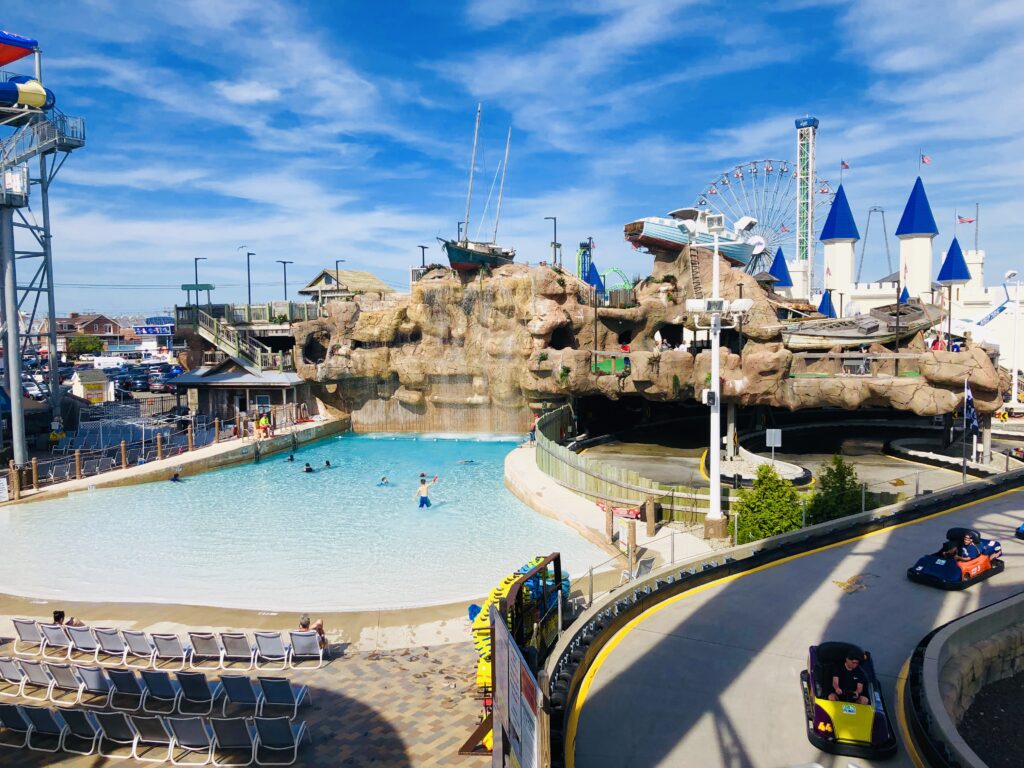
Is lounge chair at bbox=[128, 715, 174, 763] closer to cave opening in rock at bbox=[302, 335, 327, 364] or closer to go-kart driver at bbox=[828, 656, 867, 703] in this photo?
go-kart driver at bbox=[828, 656, 867, 703]

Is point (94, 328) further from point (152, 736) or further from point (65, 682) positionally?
point (152, 736)

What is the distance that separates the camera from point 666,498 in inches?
869

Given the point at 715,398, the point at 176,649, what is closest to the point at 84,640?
the point at 176,649

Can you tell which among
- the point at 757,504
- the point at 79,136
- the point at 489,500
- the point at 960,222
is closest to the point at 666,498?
the point at 757,504

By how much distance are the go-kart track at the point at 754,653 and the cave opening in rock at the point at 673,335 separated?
84.9 ft

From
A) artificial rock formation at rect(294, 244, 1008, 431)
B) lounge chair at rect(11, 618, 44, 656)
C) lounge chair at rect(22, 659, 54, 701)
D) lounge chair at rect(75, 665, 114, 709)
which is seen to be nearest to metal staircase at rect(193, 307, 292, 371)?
artificial rock formation at rect(294, 244, 1008, 431)

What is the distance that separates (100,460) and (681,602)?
90.2 feet

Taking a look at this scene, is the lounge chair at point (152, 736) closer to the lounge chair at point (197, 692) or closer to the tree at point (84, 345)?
the lounge chair at point (197, 692)

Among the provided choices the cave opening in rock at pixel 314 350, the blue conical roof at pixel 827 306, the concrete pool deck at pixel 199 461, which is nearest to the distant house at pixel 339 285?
the cave opening in rock at pixel 314 350

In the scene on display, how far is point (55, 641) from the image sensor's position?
13.8m

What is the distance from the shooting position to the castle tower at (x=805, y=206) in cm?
8412

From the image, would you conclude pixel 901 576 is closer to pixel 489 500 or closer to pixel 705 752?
pixel 705 752

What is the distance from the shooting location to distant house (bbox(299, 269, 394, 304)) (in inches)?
2412

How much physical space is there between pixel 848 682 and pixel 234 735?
781cm
